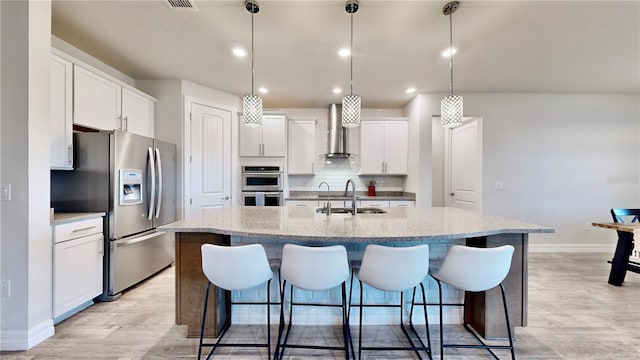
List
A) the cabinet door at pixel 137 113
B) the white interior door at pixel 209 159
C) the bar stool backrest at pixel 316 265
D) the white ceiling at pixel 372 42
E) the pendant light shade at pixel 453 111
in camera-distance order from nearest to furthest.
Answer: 1. the bar stool backrest at pixel 316 265
2. the white ceiling at pixel 372 42
3. the pendant light shade at pixel 453 111
4. the cabinet door at pixel 137 113
5. the white interior door at pixel 209 159

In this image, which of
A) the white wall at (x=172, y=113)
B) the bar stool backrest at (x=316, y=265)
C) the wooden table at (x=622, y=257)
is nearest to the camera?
the bar stool backrest at (x=316, y=265)

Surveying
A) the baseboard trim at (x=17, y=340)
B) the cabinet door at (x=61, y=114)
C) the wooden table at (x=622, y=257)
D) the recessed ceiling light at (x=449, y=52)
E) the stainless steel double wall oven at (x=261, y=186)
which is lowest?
the baseboard trim at (x=17, y=340)

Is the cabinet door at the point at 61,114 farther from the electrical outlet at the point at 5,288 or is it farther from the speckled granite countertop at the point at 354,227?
the speckled granite countertop at the point at 354,227

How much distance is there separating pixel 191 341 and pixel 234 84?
317 centimetres

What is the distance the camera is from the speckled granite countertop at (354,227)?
155 cm

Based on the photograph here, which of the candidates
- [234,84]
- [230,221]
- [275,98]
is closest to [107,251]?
[230,221]

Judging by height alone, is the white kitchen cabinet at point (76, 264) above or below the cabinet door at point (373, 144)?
below

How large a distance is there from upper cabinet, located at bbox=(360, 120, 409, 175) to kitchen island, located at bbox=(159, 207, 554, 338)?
248cm

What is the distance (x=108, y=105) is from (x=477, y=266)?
3.68 m

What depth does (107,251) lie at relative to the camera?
2.51m

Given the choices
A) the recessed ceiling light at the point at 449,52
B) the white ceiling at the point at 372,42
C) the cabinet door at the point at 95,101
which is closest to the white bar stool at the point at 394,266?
the white ceiling at the point at 372,42

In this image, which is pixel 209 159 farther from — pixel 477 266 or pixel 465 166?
pixel 465 166

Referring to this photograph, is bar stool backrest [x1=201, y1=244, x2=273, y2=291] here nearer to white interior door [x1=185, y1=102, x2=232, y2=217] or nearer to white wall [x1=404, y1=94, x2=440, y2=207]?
white interior door [x1=185, y1=102, x2=232, y2=217]

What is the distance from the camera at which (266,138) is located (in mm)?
4355
